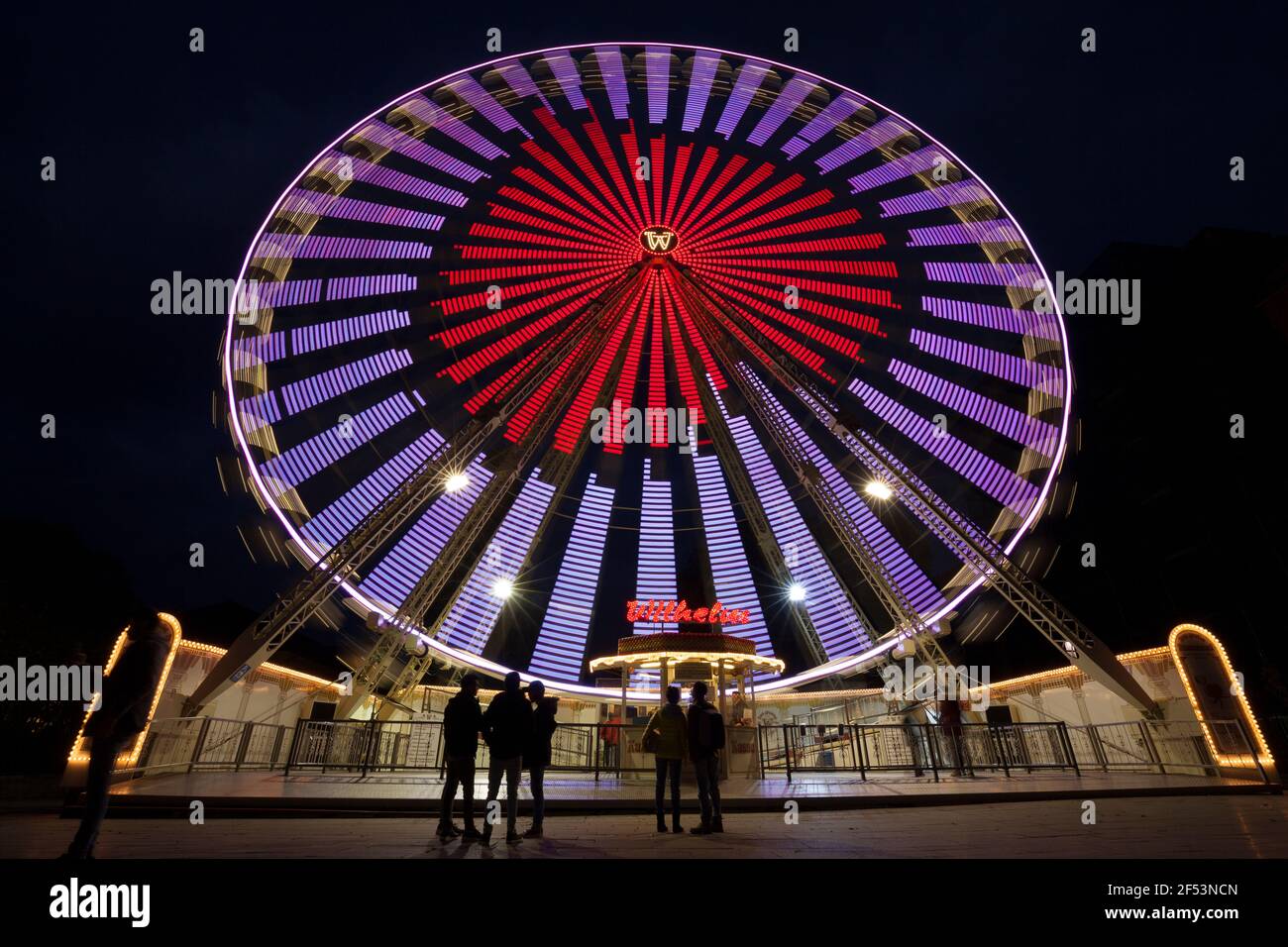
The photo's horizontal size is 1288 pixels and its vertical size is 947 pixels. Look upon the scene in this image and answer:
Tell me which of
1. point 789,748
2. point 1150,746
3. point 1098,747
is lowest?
point 1098,747

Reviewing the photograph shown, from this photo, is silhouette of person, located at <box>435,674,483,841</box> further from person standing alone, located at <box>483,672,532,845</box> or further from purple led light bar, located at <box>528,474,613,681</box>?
purple led light bar, located at <box>528,474,613,681</box>

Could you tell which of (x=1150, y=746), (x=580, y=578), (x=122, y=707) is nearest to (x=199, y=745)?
(x=122, y=707)

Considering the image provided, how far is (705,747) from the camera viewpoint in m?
5.69

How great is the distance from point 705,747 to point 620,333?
13.5 metres

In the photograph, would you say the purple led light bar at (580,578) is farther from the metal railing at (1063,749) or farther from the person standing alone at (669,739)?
the person standing alone at (669,739)

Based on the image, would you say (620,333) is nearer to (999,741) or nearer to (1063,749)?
(999,741)

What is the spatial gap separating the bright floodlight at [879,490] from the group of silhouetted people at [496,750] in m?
12.4

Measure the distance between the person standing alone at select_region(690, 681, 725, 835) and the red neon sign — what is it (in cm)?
1018

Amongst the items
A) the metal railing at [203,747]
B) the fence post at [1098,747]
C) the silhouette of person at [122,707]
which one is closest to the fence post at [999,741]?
the fence post at [1098,747]

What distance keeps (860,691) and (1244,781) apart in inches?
504

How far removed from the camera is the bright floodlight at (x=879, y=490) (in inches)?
617

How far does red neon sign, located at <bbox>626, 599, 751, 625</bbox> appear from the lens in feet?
53.3
